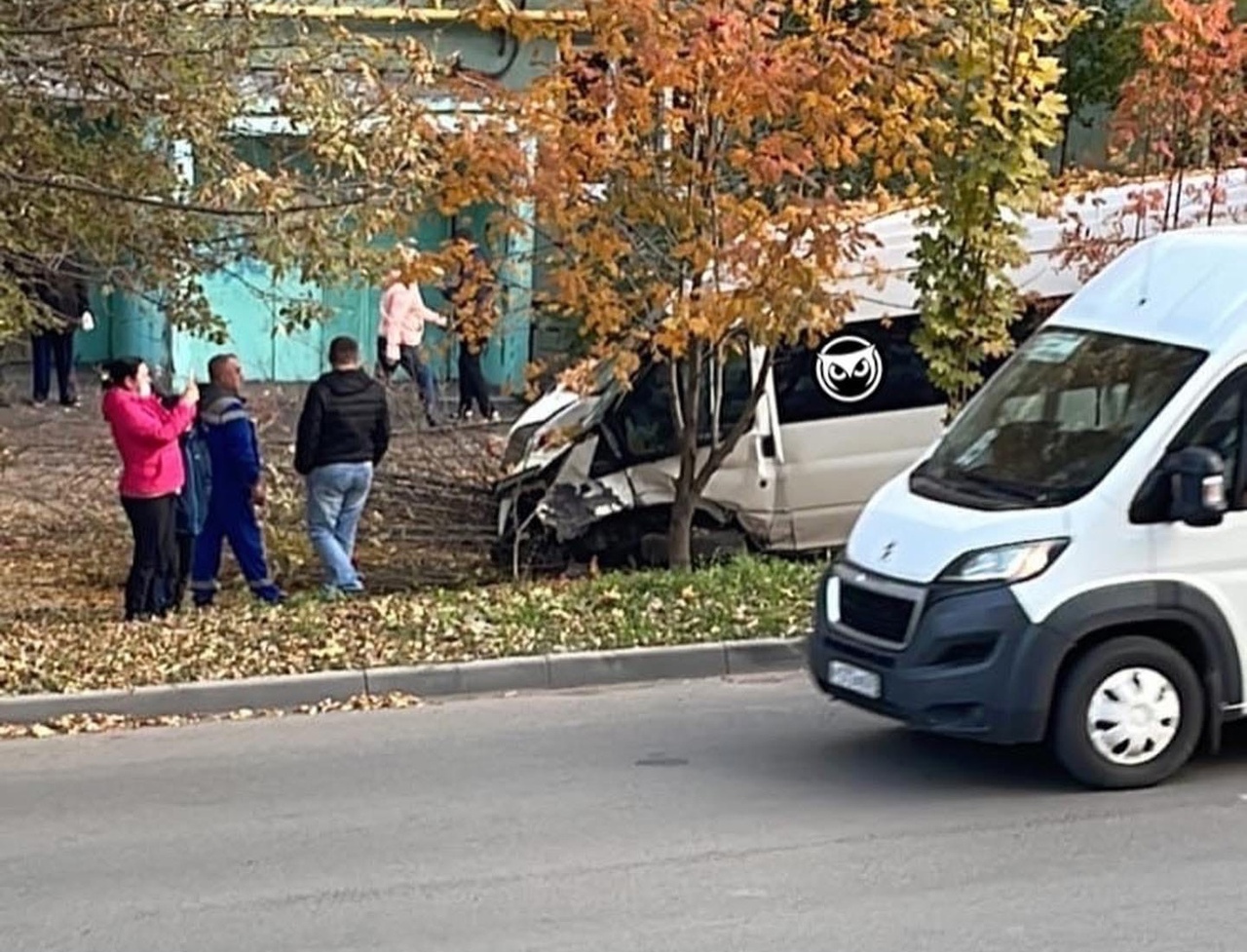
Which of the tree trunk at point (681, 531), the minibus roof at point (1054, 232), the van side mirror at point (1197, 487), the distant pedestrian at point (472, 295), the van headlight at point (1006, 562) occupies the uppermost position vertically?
the minibus roof at point (1054, 232)

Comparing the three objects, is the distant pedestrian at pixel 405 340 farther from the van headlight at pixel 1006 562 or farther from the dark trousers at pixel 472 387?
the van headlight at pixel 1006 562

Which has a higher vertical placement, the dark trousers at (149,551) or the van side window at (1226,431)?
the van side window at (1226,431)

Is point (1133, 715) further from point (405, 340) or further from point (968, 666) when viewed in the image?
point (405, 340)

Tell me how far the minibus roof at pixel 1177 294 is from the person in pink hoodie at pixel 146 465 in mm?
5897

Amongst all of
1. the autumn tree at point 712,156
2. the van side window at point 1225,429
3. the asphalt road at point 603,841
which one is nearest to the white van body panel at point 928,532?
the van side window at point 1225,429

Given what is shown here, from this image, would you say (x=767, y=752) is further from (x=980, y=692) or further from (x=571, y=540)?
(x=571, y=540)

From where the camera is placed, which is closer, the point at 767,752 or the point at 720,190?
the point at 767,752

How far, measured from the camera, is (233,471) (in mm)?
13570

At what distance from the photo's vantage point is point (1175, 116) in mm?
13961

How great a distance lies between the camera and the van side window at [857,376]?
1380 centimetres

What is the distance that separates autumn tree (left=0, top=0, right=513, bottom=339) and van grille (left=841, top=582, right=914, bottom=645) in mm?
4464

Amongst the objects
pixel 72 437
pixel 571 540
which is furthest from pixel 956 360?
pixel 72 437

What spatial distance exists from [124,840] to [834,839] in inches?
106

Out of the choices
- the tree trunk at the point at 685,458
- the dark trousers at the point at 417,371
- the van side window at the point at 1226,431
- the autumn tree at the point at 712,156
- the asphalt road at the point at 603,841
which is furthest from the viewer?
the dark trousers at the point at 417,371
